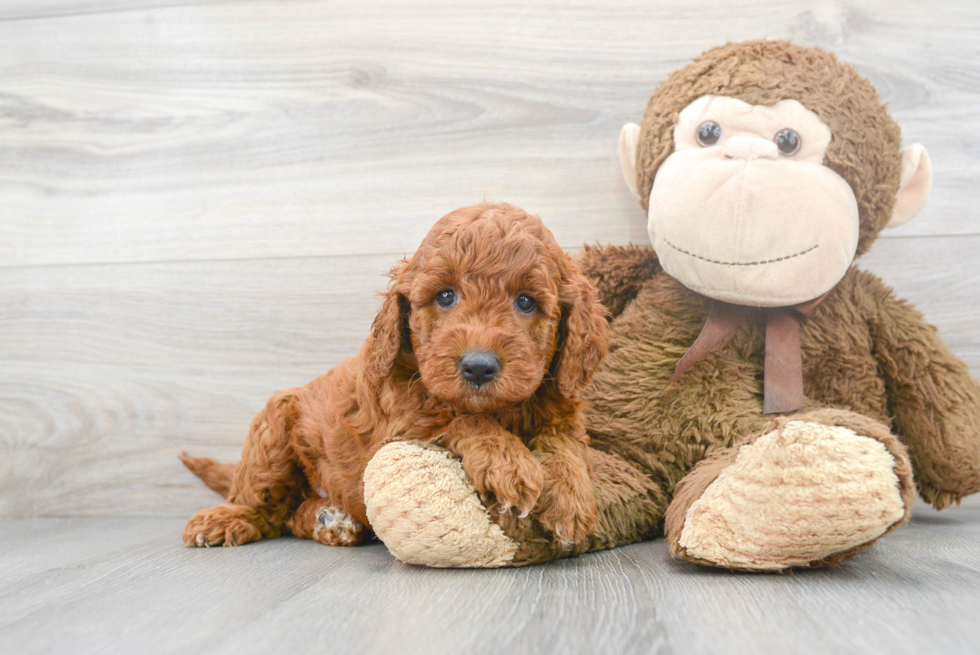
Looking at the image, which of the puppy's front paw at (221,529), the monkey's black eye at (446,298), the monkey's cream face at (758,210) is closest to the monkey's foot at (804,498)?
the monkey's cream face at (758,210)

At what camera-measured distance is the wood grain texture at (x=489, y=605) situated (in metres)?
0.96

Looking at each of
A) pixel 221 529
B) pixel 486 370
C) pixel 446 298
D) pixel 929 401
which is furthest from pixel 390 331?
pixel 929 401

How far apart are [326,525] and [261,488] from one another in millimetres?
176

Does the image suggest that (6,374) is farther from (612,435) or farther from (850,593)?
(850,593)

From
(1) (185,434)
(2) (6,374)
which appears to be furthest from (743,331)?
(2) (6,374)

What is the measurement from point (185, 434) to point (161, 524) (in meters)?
0.25

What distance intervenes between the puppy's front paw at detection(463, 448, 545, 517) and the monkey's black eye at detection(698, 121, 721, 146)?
0.83 m

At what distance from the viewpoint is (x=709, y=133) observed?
5.38 ft

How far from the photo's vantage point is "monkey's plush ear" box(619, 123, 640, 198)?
1.85m

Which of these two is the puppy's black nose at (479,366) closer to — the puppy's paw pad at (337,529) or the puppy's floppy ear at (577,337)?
the puppy's floppy ear at (577,337)

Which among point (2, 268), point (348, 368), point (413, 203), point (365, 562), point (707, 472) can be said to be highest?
point (413, 203)

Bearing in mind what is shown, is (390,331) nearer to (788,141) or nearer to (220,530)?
(220,530)

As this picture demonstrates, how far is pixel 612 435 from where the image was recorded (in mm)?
1685

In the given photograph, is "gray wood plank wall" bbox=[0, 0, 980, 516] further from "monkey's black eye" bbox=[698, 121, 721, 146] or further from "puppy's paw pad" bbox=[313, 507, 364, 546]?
"puppy's paw pad" bbox=[313, 507, 364, 546]
